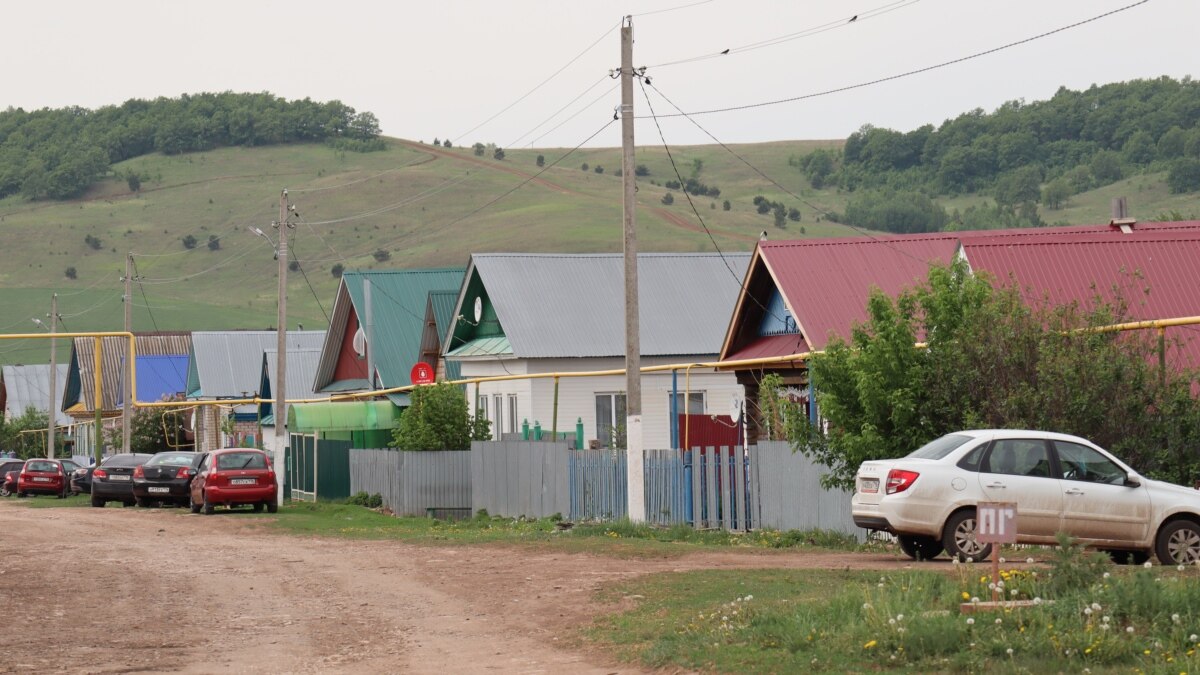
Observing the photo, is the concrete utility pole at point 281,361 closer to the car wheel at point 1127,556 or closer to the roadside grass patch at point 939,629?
the car wheel at point 1127,556

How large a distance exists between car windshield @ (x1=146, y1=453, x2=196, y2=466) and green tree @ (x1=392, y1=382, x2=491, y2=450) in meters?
7.16

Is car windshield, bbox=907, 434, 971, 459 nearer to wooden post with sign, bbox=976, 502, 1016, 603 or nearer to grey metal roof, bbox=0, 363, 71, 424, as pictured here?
wooden post with sign, bbox=976, 502, 1016, 603

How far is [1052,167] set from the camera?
368ft

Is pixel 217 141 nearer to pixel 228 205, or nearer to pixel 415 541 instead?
pixel 228 205

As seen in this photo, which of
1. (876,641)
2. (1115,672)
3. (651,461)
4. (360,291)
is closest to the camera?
(1115,672)

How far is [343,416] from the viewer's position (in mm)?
44719

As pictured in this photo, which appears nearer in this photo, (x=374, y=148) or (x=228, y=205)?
(x=228, y=205)

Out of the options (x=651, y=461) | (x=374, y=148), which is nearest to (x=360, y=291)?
(x=651, y=461)

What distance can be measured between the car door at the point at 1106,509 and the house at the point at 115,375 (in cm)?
6261

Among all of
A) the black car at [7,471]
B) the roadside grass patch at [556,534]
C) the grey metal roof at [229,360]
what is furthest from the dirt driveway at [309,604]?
the grey metal roof at [229,360]

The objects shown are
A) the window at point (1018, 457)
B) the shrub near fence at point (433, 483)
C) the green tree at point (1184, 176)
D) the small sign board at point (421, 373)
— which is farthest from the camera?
the green tree at point (1184, 176)

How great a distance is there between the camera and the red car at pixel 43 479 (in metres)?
51.6

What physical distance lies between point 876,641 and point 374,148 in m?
175

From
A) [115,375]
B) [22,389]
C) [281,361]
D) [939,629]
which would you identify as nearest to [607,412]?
[281,361]
